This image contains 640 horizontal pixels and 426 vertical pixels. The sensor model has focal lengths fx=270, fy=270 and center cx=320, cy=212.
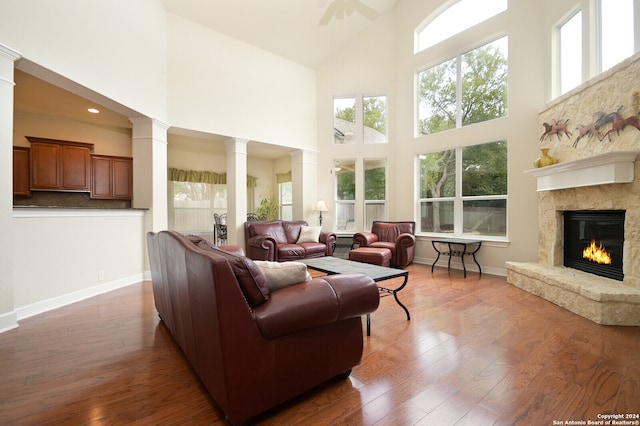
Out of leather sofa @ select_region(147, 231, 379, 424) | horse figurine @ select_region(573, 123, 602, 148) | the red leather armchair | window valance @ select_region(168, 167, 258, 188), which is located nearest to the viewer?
leather sofa @ select_region(147, 231, 379, 424)

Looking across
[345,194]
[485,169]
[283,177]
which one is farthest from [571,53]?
[283,177]

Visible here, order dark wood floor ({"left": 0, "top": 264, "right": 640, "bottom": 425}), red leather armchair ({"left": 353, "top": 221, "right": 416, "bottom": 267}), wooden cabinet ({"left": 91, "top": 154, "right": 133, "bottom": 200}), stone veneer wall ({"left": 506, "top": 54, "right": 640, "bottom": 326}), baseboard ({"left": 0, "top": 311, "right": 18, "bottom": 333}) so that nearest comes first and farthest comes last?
dark wood floor ({"left": 0, "top": 264, "right": 640, "bottom": 425}) < baseboard ({"left": 0, "top": 311, "right": 18, "bottom": 333}) < stone veneer wall ({"left": 506, "top": 54, "right": 640, "bottom": 326}) < red leather armchair ({"left": 353, "top": 221, "right": 416, "bottom": 267}) < wooden cabinet ({"left": 91, "top": 154, "right": 133, "bottom": 200})

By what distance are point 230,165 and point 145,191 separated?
1.75 meters

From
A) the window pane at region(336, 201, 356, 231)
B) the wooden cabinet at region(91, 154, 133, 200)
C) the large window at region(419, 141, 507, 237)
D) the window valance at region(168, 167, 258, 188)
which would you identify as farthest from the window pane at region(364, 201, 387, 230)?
the wooden cabinet at region(91, 154, 133, 200)

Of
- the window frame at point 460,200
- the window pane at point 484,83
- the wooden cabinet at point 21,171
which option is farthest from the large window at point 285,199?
the wooden cabinet at point 21,171

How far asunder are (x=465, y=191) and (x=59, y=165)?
7407mm

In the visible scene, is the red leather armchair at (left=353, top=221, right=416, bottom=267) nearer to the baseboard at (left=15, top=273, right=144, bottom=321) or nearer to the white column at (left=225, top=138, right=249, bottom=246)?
the white column at (left=225, top=138, right=249, bottom=246)

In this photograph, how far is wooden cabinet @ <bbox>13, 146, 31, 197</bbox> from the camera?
14.8ft

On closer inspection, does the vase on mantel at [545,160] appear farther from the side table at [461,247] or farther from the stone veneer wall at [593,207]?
the side table at [461,247]

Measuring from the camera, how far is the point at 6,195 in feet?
8.16

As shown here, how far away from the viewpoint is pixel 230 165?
5.66m

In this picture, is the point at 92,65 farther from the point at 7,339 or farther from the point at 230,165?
the point at 7,339

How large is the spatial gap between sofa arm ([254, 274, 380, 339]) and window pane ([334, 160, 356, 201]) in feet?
16.6

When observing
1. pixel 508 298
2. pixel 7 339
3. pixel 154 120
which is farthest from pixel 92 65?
pixel 508 298
